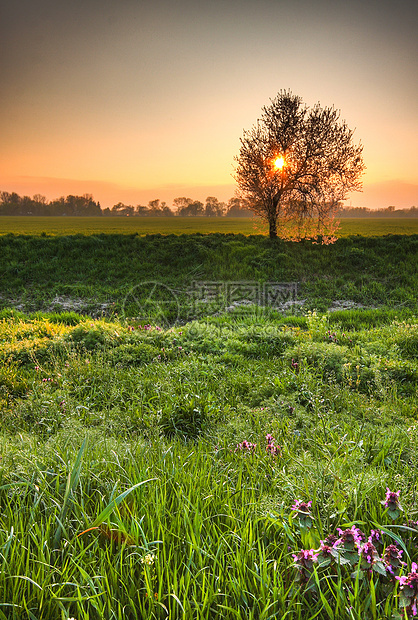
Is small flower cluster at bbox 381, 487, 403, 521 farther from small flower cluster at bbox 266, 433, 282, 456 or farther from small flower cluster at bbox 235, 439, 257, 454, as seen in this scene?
small flower cluster at bbox 235, 439, 257, 454

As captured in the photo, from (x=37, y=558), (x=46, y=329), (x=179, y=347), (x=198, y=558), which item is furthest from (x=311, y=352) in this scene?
(x=46, y=329)

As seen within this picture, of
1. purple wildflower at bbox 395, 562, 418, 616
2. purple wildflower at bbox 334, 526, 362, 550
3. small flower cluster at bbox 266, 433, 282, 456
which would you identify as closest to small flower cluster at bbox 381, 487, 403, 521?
purple wildflower at bbox 334, 526, 362, 550

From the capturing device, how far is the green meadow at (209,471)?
1.79 m

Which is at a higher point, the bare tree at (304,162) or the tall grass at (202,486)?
the bare tree at (304,162)

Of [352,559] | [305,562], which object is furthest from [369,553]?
[305,562]

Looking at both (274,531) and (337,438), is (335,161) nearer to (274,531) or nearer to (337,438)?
(337,438)

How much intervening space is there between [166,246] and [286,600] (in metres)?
19.1

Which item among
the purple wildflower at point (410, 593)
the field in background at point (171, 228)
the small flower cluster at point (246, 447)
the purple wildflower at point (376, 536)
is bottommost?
the small flower cluster at point (246, 447)

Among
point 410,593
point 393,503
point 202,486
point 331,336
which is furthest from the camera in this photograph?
point 331,336

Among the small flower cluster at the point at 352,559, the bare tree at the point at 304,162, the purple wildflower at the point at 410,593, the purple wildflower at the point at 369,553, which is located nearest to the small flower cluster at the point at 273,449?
the small flower cluster at the point at 352,559

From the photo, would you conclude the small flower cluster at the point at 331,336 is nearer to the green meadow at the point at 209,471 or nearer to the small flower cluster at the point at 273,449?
the green meadow at the point at 209,471

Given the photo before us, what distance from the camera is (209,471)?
8.93 feet

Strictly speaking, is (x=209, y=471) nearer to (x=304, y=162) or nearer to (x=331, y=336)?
(x=331, y=336)

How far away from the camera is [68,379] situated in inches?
225
